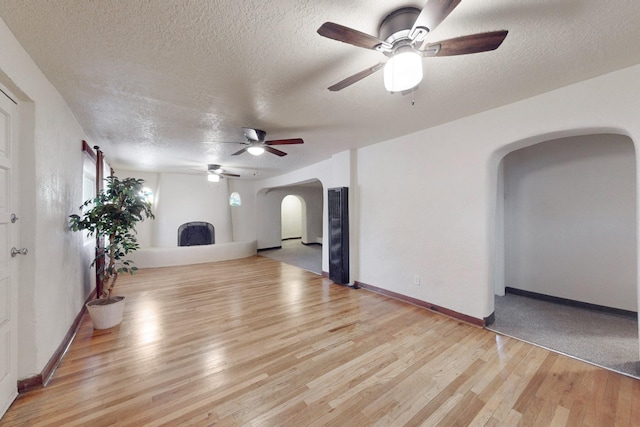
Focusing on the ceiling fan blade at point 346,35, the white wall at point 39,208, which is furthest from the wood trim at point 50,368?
the ceiling fan blade at point 346,35

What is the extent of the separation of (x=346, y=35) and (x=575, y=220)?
415cm

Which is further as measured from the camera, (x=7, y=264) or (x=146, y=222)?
(x=146, y=222)

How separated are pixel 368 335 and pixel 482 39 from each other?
2658mm

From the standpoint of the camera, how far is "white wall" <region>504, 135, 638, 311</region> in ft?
9.92

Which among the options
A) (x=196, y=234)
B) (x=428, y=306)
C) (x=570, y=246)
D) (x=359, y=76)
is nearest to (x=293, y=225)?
(x=196, y=234)

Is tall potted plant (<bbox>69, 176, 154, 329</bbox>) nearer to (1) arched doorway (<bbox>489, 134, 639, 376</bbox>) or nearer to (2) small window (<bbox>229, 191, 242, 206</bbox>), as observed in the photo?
(1) arched doorway (<bbox>489, 134, 639, 376</bbox>)

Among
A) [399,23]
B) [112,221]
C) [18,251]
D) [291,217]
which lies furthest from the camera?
[291,217]

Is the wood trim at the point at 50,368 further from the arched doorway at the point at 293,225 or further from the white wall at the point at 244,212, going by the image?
the white wall at the point at 244,212

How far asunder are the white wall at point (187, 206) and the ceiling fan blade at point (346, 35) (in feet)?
23.1

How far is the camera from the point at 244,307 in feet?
11.3

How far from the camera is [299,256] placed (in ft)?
24.1

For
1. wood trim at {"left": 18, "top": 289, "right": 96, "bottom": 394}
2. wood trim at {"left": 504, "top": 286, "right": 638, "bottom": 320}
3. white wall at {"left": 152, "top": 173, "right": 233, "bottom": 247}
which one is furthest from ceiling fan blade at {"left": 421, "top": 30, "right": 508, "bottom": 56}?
white wall at {"left": 152, "top": 173, "right": 233, "bottom": 247}

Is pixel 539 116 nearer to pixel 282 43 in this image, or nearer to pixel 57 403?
pixel 282 43

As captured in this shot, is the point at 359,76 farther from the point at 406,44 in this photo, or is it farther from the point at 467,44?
the point at 467,44
